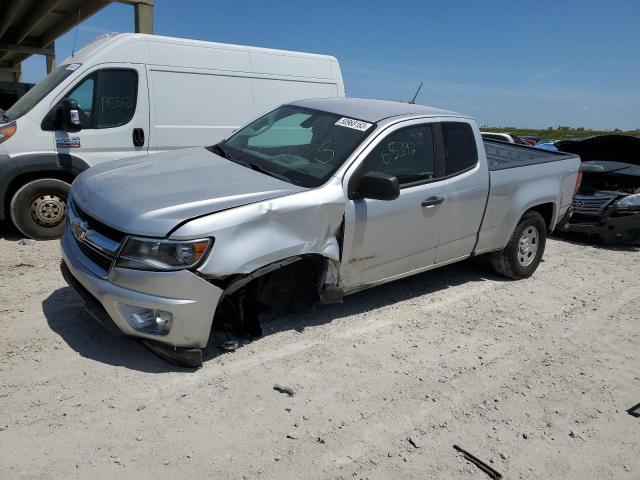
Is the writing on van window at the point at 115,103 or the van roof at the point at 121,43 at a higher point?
the van roof at the point at 121,43

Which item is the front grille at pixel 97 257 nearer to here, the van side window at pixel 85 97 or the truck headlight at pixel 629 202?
the van side window at pixel 85 97

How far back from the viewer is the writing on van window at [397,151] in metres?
4.30

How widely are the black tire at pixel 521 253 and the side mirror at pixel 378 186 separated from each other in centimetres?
238

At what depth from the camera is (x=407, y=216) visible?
4355 mm

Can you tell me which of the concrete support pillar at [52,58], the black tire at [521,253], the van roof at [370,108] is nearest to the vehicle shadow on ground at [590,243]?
the black tire at [521,253]

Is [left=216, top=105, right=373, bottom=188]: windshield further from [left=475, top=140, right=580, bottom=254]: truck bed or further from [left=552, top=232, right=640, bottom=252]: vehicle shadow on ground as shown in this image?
[left=552, top=232, right=640, bottom=252]: vehicle shadow on ground

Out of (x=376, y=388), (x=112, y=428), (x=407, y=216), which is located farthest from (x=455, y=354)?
(x=112, y=428)

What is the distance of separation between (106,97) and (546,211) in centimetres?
530

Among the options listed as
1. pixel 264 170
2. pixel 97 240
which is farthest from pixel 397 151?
pixel 97 240

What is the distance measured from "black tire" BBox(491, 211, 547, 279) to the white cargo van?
12.2 ft

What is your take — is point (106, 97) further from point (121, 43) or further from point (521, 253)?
point (521, 253)

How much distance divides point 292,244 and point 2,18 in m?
23.0

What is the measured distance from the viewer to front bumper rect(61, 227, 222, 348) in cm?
317

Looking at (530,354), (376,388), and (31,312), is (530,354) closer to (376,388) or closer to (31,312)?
(376,388)
